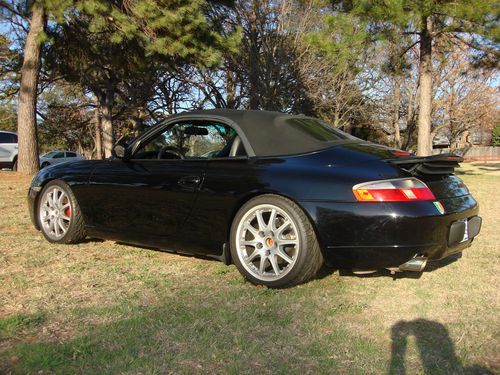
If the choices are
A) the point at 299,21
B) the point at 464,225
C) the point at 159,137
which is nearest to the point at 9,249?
the point at 159,137

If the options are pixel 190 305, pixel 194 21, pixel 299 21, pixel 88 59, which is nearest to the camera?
pixel 190 305

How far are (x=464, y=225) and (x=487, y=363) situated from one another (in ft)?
4.27

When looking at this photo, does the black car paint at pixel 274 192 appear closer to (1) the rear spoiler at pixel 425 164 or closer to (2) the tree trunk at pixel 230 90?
(1) the rear spoiler at pixel 425 164

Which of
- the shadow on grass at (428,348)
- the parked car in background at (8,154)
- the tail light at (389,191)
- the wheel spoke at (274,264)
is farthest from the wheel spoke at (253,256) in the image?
the parked car in background at (8,154)

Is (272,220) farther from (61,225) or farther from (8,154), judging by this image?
(8,154)

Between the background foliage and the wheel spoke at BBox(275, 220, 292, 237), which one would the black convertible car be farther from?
the background foliage

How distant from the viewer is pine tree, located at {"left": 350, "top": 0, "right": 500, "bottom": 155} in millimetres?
12453

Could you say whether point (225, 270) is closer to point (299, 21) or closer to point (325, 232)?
point (325, 232)

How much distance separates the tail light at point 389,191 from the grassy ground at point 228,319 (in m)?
0.73

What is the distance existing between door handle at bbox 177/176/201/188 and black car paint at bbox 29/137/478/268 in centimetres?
2

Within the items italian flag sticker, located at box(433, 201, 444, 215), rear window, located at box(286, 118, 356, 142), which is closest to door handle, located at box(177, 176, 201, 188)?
rear window, located at box(286, 118, 356, 142)

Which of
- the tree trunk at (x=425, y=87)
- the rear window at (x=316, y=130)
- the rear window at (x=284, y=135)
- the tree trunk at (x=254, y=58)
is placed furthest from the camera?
the tree trunk at (x=254, y=58)

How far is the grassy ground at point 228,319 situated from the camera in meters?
2.49

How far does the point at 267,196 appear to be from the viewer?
359 cm
